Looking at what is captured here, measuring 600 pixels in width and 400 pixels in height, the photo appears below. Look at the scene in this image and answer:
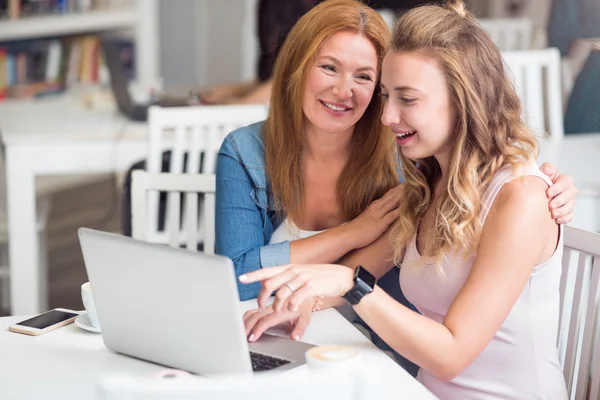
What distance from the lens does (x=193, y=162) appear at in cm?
241

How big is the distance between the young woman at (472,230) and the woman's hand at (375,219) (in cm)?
20

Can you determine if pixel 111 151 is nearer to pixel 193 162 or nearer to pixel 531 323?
pixel 193 162

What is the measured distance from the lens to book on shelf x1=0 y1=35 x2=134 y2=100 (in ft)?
14.4

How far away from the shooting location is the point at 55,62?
450 centimetres

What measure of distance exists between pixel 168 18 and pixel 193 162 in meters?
3.64

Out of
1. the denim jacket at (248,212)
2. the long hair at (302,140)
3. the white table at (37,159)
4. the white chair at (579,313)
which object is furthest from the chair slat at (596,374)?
the white table at (37,159)

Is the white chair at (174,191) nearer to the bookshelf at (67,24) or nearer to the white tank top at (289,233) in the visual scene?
the white tank top at (289,233)

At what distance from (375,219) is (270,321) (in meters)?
0.36

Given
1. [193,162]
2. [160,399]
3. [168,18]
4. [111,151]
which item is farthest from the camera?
[168,18]

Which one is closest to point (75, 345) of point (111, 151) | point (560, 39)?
point (111, 151)

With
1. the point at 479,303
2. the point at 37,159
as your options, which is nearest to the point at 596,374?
the point at 479,303

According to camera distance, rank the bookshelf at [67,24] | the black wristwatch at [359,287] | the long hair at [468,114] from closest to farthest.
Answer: the black wristwatch at [359,287]
the long hair at [468,114]
the bookshelf at [67,24]

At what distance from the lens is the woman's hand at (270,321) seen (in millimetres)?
1396

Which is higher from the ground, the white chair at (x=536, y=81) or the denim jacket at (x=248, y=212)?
the white chair at (x=536, y=81)
